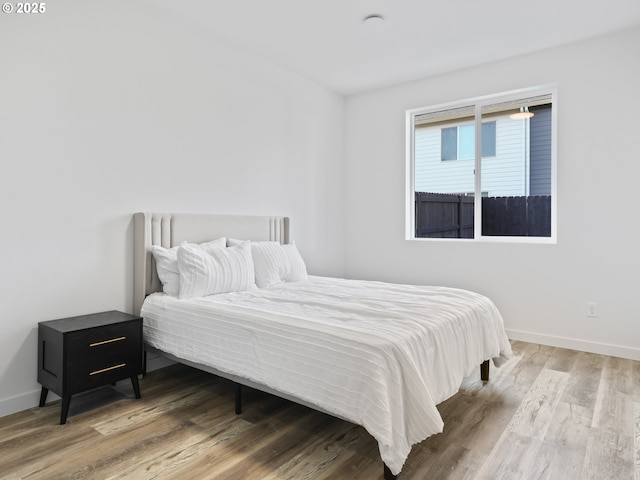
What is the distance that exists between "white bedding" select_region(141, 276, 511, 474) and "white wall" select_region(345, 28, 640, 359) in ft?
4.11

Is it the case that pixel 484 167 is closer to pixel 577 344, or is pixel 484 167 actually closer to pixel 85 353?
pixel 577 344

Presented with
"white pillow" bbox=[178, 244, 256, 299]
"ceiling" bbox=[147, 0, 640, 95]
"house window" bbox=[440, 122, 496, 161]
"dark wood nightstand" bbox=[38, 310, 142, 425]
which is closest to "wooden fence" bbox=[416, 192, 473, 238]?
"house window" bbox=[440, 122, 496, 161]

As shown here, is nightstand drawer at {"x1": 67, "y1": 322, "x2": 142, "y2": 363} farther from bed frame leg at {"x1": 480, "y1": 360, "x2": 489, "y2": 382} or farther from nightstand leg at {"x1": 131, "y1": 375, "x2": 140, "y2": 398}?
bed frame leg at {"x1": 480, "y1": 360, "x2": 489, "y2": 382}

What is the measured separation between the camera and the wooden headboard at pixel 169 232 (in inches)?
116

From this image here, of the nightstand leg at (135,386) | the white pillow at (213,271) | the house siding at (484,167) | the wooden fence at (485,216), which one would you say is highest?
the house siding at (484,167)

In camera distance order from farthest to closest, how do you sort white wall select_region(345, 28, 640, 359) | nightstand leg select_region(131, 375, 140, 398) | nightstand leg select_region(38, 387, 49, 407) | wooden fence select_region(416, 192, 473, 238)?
wooden fence select_region(416, 192, 473, 238)
white wall select_region(345, 28, 640, 359)
nightstand leg select_region(131, 375, 140, 398)
nightstand leg select_region(38, 387, 49, 407)

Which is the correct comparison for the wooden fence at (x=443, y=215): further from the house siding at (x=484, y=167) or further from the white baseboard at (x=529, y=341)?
the white baseboard at (x=529, y=341)

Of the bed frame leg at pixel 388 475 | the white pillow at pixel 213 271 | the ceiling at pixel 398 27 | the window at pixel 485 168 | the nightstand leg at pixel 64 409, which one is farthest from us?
the window at pixel 485 168

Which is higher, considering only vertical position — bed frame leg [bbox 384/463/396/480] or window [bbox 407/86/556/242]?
window [bbox 407/86/556/242]

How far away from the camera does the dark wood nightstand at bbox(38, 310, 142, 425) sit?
2262mm

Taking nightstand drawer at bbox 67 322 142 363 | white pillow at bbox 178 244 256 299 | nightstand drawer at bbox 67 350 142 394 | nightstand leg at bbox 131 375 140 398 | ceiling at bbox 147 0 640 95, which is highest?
ceiling at bbox 147 0 640 95

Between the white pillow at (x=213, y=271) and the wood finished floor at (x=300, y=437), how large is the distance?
0.66 metres

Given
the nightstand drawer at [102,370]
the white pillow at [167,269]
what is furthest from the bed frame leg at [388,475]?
the white pillow at [167,269]

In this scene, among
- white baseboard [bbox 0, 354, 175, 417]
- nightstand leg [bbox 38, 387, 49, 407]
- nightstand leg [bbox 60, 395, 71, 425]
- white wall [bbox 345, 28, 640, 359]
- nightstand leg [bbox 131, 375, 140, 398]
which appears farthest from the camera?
white wall [bbox 345, 28, 640, 359]
